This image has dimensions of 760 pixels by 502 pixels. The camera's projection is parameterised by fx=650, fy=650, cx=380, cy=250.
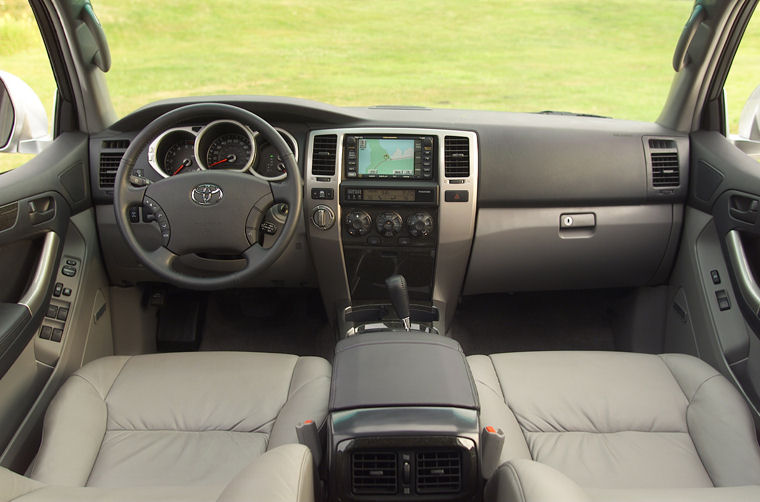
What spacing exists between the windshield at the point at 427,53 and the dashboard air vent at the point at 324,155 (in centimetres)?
51

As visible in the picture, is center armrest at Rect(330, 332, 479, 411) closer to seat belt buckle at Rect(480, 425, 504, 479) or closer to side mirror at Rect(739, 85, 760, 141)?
seat belt buckle at Rect(480, 425, 504, 479)

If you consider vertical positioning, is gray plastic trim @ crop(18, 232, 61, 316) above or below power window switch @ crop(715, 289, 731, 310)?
above

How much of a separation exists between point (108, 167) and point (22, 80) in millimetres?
481

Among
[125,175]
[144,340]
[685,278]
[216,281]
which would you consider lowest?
[144,340]

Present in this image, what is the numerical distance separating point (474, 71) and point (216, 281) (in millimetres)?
2111

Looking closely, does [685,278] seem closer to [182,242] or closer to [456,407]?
[456,407]

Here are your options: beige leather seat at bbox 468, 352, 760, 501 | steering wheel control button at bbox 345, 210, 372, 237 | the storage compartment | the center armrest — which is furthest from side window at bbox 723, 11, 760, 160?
the center armrest

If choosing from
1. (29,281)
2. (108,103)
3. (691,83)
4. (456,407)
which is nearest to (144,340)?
(29,281)

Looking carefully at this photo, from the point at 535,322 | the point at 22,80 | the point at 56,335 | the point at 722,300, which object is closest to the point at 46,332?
the point at 56,335

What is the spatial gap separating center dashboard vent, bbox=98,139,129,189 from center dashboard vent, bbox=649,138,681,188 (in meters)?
2.28

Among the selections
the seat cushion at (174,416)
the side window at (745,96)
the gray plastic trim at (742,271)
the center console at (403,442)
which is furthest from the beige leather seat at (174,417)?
the side window at (745,96)

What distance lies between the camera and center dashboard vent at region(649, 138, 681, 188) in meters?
2.85

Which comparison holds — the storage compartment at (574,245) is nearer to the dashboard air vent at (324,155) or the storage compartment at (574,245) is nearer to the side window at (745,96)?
the side window at (745,96)

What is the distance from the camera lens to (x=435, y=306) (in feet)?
9.95
